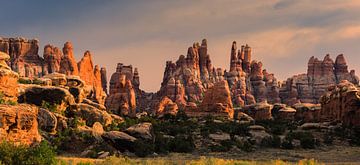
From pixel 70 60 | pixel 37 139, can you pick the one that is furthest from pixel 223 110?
pixel 70 60

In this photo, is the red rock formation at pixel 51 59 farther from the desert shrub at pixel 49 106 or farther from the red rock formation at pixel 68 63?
the desert shrub at pixel 49 106

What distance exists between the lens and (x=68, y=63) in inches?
5084

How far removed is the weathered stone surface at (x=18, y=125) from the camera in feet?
71.7

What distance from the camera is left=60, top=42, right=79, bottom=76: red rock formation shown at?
5005 inches

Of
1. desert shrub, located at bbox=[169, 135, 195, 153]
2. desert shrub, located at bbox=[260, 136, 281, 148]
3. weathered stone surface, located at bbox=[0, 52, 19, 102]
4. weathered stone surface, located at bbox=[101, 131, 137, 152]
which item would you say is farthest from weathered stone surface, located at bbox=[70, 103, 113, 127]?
desert shrub, located at bbox=[260, 136, 281, 148]

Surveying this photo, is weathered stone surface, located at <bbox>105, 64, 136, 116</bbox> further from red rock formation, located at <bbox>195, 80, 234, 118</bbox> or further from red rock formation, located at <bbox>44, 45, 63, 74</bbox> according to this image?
red rock formation, located at <bbox>44, 45, 63, 74</bbox>

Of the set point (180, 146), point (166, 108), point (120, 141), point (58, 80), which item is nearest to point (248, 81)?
point (166, 108)

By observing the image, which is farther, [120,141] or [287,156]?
[287,156]

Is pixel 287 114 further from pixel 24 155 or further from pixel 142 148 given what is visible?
pixel 24 155

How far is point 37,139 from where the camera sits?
2398 centimetres

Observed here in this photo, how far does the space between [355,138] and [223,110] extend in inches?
1315

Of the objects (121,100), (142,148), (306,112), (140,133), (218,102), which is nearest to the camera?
(142,148)

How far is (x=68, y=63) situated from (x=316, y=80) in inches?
3603

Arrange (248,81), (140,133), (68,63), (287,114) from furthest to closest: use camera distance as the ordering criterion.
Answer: (248,81) < (68,63) < (287,114) < (140,133)
